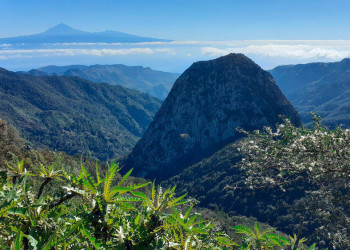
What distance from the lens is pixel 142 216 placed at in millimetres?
2529

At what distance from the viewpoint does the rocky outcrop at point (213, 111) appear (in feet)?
562

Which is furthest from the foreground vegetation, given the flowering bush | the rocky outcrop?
the rocky outcrop

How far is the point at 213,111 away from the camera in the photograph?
7156 inches

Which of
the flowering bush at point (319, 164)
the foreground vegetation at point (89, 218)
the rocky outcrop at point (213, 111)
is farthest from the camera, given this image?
the rocky outcrop at point (213, 111)

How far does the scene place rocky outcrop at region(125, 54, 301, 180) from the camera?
17138 cm

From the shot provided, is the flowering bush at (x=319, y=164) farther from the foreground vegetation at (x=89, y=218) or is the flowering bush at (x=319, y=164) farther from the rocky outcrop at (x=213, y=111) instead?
the rocky outcrop at (x=213, y=111)

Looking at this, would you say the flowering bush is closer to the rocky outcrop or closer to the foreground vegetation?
the foreground vegetation

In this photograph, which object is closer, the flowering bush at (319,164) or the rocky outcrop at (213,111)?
the flowering bush at (319,164)

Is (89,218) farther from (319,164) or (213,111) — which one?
(213,111)

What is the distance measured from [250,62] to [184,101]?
5913cm

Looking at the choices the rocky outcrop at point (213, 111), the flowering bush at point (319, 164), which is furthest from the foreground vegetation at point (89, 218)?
the rocky outcrop at point (213, 111)

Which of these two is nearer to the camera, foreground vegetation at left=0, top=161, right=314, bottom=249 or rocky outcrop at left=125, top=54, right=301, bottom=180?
foreground vegetation at left=0, top=161, right=314, bottom=249

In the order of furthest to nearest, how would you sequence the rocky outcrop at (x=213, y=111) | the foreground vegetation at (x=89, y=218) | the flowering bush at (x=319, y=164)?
the rocky outcrop at (x=213, y=111)
the flowering bush at (x=319, y=164)
the foreground vegetation at (x=89, y=218)

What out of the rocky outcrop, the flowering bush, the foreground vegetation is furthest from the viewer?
the rocky outcrop
